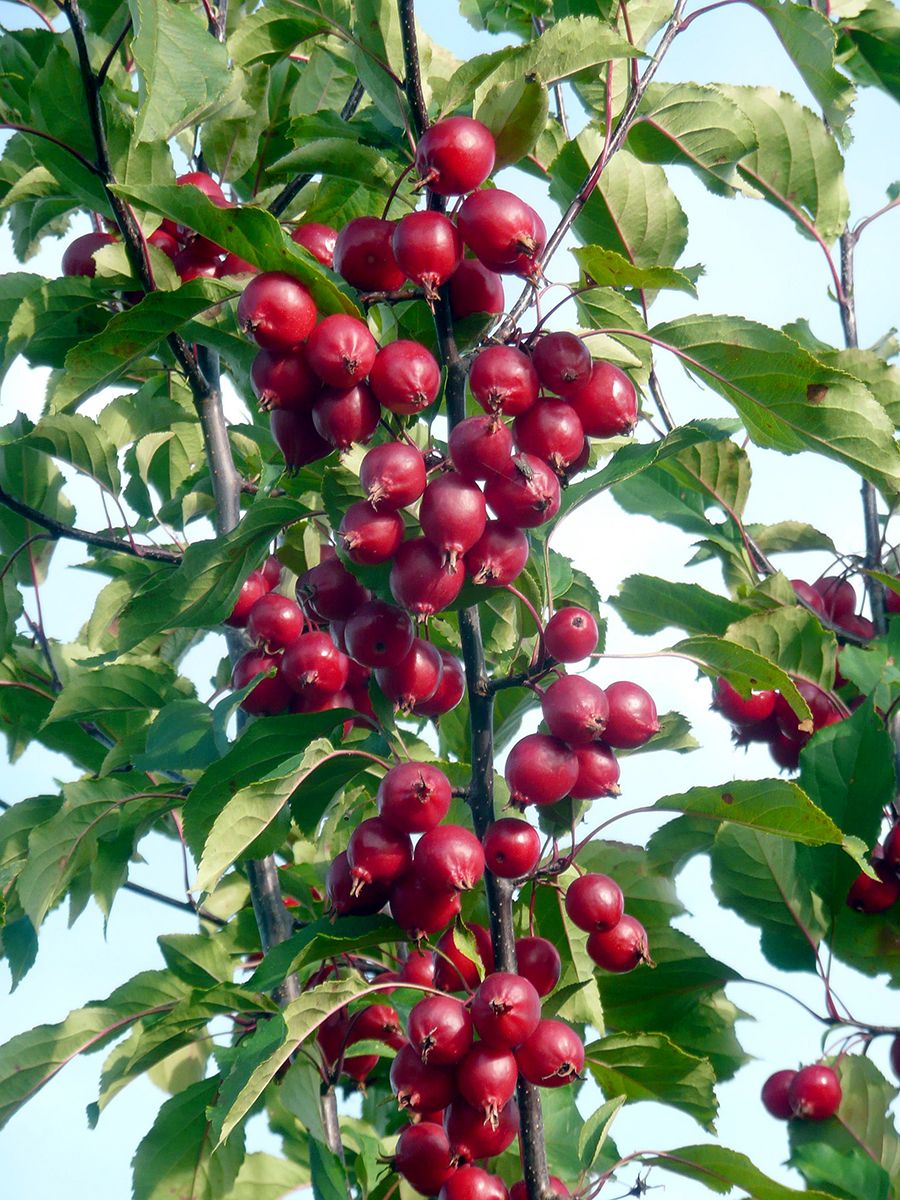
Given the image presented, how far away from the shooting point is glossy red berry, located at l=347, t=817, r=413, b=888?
206 centimetres

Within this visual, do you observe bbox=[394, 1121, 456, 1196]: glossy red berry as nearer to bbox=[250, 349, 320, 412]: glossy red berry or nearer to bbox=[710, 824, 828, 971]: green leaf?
bbox=[710, 824, 828, 971]: green leaf

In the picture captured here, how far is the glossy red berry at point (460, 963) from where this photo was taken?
2.12m

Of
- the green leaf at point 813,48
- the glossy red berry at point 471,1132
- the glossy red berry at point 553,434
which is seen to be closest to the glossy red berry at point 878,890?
the glossy red berry at point 471,1132

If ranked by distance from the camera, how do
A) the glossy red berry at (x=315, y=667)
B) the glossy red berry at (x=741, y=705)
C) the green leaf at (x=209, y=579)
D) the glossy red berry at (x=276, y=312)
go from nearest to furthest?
the glossy red berry at (x=276, y=312) → the green leaf at (x=209, y=579) → the glossy red berry at (x=315, y=667) → the glossy red berry at (x=741, y=705)

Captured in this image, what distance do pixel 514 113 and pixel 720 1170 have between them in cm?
185

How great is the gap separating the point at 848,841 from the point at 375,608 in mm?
968

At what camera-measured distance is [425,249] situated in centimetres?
200

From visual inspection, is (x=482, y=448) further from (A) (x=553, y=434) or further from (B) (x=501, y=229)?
(B) (x=501, y=229)

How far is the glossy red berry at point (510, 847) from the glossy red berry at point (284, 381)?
79 cm

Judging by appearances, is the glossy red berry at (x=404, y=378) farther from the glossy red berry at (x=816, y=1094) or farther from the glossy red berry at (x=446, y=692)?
the glossy red berry at (x=816, y=1094)

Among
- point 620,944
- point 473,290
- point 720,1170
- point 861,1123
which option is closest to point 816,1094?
point 861,1123

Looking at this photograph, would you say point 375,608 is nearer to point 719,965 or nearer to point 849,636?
point 719,965

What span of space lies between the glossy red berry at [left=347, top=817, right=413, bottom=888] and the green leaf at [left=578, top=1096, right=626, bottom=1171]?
530 millimetres

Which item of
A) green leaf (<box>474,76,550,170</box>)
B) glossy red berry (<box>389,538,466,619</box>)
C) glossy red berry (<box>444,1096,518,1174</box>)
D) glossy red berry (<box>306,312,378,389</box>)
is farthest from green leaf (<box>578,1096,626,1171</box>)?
A: green leaf (<box>474,76,550,170</box>)
